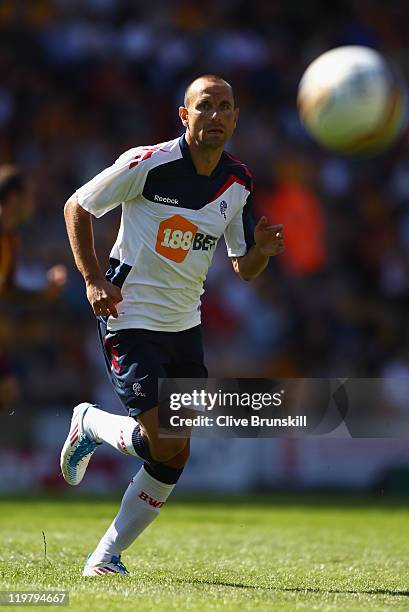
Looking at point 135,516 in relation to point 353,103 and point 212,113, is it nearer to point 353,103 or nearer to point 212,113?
point 212,113

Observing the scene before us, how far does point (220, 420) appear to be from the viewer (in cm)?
662

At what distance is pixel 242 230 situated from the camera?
259 inches

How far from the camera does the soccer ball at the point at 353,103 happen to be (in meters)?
7.34

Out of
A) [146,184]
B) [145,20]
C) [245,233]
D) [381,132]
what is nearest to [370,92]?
[381,132]

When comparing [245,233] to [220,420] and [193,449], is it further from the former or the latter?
[193,449]

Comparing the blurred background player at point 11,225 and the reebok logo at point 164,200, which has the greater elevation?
the reebok logo at point 164,200

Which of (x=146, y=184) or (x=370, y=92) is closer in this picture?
(x=146, y=184)

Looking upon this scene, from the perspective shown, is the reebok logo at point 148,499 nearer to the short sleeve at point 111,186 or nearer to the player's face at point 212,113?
the short sleeve at point 111,186

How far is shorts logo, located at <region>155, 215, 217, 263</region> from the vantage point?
612 cm

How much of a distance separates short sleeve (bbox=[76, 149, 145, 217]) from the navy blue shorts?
2.16ft

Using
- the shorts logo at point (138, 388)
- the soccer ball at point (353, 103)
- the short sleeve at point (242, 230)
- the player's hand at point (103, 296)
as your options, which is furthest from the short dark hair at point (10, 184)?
the shorts logo at point (138, 388)

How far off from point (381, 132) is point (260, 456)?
7740 millimetres

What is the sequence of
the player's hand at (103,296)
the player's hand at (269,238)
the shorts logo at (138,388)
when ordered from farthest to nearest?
the player's hand at (269,238) < the shorts logo at (138,388) < the player's hand at (103,296)

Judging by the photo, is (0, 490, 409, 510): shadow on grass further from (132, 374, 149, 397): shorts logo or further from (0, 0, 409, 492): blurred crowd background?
(132, 374, 149, 397): shorts logo
